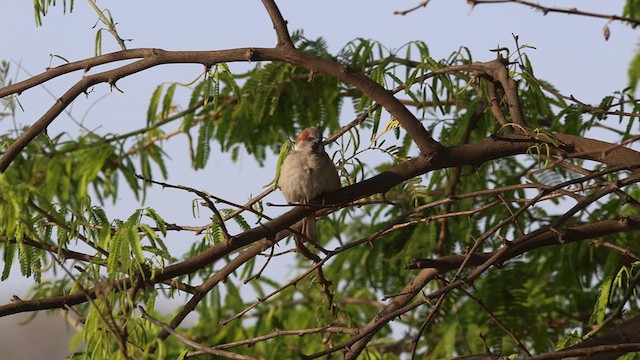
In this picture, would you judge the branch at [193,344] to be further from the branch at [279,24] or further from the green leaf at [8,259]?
the branch at [279,24]

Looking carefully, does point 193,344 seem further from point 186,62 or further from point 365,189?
point 186,62

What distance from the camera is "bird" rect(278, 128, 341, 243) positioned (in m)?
4.81

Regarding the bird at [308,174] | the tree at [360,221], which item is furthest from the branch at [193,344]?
the bird at [308,174]

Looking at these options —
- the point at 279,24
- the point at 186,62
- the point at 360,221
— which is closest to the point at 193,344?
the point at 186,62

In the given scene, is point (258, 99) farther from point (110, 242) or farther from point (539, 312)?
point (110, 242)

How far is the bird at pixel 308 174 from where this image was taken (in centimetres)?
481

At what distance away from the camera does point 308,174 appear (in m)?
4.86

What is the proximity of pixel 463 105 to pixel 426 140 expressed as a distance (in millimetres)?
2621

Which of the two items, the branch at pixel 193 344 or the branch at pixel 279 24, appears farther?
the branch at pixel 279 24

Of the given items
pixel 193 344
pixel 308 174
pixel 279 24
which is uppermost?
pixel 279 24

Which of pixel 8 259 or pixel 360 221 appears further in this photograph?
pixel 360 221

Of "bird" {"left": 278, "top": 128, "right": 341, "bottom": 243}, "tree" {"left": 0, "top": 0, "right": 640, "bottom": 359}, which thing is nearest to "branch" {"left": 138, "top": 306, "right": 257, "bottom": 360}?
"tree" {"left": 0, "top": 0, "right": 640, "bottom": 359}

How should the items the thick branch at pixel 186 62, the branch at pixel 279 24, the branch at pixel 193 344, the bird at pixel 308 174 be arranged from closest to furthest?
the branch at pixel 193 344
the thick branch at pixel 186 62
the branch at pixel 279 24
the bird at pixel 308 174

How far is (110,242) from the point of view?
315 centimetres
